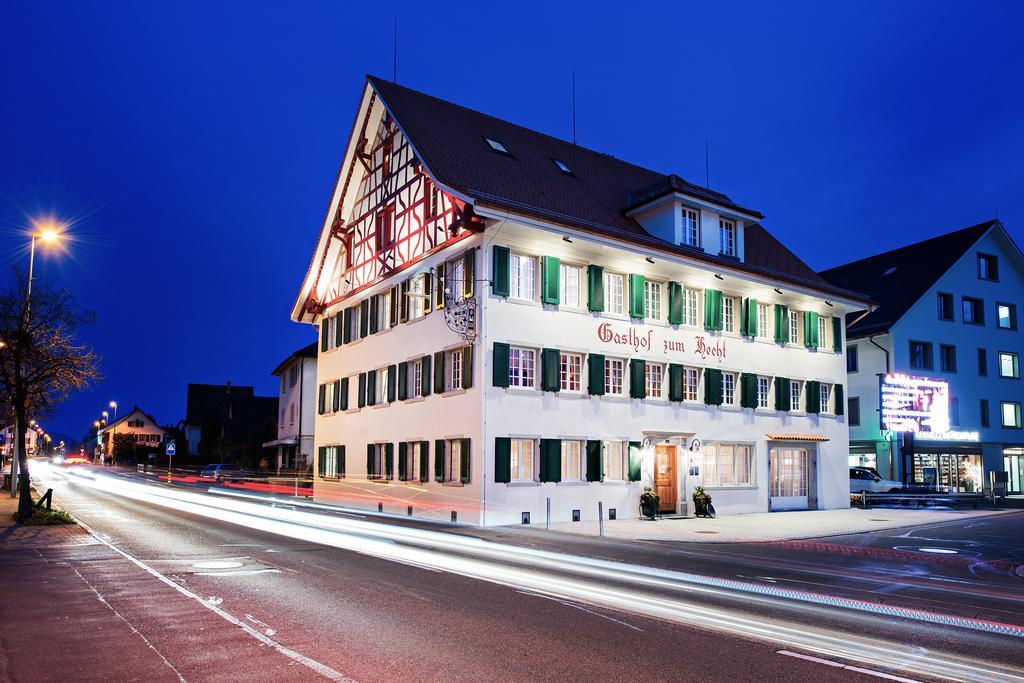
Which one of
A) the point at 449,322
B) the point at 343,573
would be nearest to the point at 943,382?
the point at 449,322

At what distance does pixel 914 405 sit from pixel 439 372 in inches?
870

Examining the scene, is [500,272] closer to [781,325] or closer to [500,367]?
[500,367]

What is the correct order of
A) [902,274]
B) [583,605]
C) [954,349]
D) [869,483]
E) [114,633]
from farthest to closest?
[902,274] → [954,349] → [869,483] → [583,605] → [114,633]

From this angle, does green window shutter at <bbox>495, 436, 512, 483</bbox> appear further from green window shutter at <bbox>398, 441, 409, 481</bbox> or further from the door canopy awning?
the door canopy awning

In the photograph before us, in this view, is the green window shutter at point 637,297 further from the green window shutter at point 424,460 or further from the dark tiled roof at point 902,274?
the dark tiled roof at point 902,274

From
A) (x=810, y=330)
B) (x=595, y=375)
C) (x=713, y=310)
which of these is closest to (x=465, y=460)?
(x=595, y=375)

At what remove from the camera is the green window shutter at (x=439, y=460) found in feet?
86.5

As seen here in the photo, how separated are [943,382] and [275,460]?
43.6m

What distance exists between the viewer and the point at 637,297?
92.8 feet

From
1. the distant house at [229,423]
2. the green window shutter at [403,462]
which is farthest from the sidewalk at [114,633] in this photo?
the distant house at [229,423]

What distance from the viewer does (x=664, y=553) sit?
1747 centimetres

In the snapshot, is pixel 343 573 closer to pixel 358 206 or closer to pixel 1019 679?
pixel 1019 679

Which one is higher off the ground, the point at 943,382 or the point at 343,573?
the point at 943,382

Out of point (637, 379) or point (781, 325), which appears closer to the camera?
point (637, 379)
